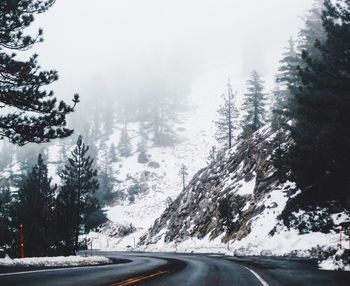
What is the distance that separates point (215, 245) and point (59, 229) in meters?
17.0

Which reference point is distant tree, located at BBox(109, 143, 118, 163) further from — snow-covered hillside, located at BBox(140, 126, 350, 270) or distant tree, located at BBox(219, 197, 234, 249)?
distant tree, located at BBox(219, 197, 234, 249)

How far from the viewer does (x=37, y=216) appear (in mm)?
36688

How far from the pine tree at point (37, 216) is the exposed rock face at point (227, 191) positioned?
1756 centimetres

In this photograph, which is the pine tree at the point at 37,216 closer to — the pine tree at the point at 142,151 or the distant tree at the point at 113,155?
the pine tree at the point at 142,151

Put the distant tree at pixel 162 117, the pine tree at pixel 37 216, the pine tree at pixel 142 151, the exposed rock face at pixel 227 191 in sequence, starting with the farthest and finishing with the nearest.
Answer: the distant tree at pixel 162 117
the pine tree at pixel 142 151
the exposed rock face at pixel 227 191
the pine tree at pixel 37 216

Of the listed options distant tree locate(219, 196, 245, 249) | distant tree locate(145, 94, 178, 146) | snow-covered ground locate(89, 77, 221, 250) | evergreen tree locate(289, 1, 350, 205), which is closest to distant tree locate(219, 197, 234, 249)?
distant tree locate(219, 196, 245, 249)

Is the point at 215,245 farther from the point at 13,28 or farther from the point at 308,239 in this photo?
the point at 13,28

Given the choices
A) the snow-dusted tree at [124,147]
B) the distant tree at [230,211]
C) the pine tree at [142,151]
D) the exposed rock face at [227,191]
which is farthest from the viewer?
the snow-dusted tree at [124,147]

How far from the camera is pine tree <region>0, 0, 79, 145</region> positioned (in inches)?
692

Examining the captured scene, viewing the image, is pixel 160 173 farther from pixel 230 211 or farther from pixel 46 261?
pixel 46 261

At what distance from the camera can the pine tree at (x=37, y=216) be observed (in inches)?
1321

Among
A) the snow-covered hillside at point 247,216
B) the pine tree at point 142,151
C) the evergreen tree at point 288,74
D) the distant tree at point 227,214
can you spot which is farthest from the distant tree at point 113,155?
the distant tree at point 227,214

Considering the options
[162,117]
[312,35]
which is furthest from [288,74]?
[162,117]

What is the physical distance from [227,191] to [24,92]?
112 ft
